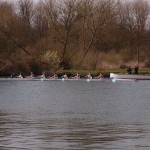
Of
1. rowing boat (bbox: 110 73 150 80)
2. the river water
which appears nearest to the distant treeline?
rowing boat (bbox: 110 73 150 80)

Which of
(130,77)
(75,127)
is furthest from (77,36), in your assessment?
(75,127)

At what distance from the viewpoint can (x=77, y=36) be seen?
79438 mm

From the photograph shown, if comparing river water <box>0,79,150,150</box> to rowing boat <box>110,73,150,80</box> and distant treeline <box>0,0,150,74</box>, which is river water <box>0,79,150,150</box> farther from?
distant treeline <box>0,0,150,74</box>

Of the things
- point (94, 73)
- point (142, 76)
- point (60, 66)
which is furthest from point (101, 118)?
point (60, 66)

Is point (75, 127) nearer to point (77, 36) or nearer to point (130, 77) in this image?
point (130, 77)

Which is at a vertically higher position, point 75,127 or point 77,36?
point 77,36

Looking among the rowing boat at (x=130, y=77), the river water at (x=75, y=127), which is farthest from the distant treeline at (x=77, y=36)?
the river water at (x=75, y=127)

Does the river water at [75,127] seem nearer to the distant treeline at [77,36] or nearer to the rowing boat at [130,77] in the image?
the rowing boat at [130,77]

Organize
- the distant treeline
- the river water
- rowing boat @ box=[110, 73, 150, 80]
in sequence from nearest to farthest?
the river water, rowing boat @ box=[110, 73, 150, 80], the distant treeline

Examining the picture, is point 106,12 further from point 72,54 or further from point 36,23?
point 36,23

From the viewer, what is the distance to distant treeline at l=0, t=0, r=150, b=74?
7319 cm

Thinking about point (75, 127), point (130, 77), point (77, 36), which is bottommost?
point (130, 77)

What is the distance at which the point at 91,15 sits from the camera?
75750mm

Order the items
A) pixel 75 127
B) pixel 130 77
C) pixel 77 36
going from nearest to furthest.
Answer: pixel 75 127, pixel 130 77, pixel 77 36
